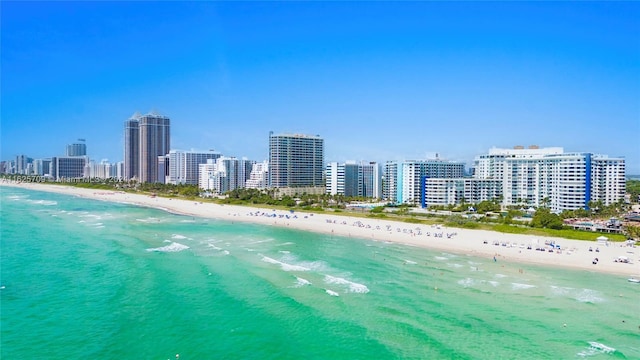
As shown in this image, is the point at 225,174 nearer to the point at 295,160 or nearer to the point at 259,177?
the point at 259,177

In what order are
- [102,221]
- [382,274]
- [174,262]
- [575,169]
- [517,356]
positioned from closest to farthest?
[517,356] < [382,274] < [174,262] < [102,221] < [575,169]

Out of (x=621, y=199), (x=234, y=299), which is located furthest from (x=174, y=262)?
(x=621, y=199)

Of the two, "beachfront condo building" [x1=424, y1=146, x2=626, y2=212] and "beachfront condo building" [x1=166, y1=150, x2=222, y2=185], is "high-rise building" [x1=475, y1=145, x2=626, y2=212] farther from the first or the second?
"beachfront condo building" [x1=166, y1=150, x2=222, y2=185]

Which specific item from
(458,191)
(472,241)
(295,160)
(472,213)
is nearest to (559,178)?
(472,213)

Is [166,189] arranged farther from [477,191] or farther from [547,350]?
[547,350]

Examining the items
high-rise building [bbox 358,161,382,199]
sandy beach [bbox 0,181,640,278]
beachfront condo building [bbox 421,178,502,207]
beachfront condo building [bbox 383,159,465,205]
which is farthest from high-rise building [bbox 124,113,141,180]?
beachfront condo building [bbox 421,178,502,207]

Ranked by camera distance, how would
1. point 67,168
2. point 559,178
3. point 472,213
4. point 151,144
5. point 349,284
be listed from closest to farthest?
Result: point 349,284, point 472,213, point 559,178, point 151,144, point 67,168
